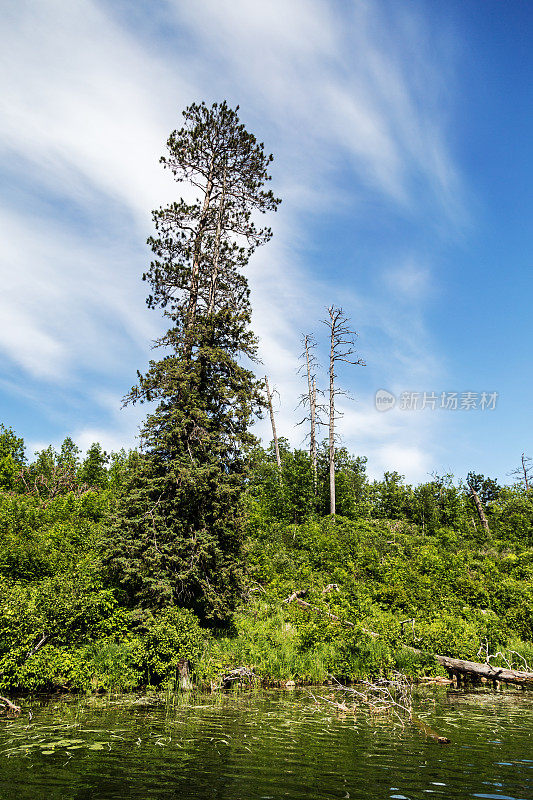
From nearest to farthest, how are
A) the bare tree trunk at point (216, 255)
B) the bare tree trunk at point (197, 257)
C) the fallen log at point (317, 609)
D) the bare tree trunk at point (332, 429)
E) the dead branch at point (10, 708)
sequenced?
the dead branch at point (10, 708) → the fallen log at point (317, 609) → the bare tree trunk at point (197, 257) → the bare tree trunk at point (216, 255) → the bare tree trunk at point (332, 429)

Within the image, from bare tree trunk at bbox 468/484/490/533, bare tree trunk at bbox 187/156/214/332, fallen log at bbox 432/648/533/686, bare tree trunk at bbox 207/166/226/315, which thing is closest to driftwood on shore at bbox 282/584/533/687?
fallen log at bbox 432/648/533/686

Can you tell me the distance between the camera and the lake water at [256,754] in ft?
18.4

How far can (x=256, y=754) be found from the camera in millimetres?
7305

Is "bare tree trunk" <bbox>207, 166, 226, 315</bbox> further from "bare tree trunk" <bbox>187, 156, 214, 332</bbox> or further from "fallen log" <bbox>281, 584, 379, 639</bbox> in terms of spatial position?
"fallen log" <bbox>281, 584, 379, 639</bbox>

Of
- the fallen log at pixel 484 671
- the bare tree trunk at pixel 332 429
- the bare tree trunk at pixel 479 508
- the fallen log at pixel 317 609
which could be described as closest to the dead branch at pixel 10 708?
the fallen log at pixel 317 609

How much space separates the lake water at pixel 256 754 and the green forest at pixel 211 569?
2494mm

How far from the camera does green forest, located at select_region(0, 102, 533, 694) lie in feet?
46.6

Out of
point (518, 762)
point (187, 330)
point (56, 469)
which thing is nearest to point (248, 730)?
point (518, 762)

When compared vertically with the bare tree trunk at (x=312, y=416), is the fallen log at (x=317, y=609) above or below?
below

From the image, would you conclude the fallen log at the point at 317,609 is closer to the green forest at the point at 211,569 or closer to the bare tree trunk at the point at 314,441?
the green forest at the point at 211,569

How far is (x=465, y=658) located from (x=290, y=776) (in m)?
13.6

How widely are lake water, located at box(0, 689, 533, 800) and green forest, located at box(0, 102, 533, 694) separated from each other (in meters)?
2.49

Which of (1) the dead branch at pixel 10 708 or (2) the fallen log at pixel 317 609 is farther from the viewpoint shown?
(2) the fallen log at pixel 317 609

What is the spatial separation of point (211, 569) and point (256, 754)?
9.59 meters
